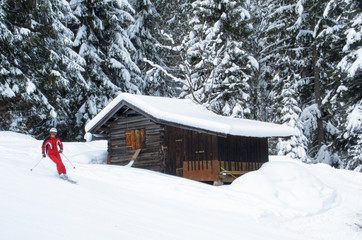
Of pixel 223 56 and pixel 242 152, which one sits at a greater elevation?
pixel 223 56

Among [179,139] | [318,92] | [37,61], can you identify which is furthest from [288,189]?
[37,61]

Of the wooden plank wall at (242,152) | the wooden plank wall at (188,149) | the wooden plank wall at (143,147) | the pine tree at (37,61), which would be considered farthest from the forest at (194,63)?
the wooden plank wall at (188,149)

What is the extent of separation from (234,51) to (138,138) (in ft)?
43.5

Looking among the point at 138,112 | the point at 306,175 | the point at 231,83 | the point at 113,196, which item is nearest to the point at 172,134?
the point at 138,112

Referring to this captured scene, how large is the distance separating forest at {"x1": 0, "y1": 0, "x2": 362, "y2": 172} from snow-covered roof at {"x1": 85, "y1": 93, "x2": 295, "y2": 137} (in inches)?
197

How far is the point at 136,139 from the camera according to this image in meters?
21.0

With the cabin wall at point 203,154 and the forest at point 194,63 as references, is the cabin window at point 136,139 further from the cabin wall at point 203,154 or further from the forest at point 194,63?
the forest at point 194,63

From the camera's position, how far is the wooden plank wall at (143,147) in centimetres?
2008

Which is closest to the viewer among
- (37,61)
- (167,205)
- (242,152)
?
(167,205)

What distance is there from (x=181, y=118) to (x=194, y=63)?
55.0 ft

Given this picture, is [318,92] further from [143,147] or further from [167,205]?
[167,205]

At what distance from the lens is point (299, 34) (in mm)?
30219

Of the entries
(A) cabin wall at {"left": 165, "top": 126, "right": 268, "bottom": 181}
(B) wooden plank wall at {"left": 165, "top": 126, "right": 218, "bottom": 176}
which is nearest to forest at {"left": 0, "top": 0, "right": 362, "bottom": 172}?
(A) cabin wall at {"left": 165, "top": 126, "right": 268, "bottom": 181}

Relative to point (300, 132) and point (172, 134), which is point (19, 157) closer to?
point (172, 134)
